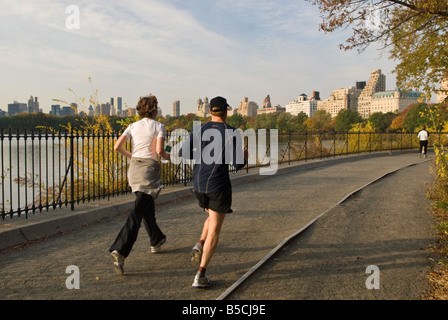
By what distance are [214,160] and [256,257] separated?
5.78ft

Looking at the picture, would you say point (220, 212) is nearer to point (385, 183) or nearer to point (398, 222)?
point (398, 222)

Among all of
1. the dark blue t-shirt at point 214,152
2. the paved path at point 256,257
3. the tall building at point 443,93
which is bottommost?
the paved path at point 256,257

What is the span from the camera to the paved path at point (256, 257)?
416 cm

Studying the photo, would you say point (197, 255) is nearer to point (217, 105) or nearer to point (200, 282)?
point (200, 282)

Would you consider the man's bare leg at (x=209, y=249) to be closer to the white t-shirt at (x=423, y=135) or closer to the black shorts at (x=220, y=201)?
the black shorts at (x=220, y=201)

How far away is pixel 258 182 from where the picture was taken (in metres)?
13.7

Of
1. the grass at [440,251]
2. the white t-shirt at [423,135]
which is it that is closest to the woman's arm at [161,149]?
the grass at [440,251]

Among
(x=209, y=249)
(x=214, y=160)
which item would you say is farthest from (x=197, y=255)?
(x=214, y=160)

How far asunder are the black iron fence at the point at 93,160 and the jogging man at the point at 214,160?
13.5ft

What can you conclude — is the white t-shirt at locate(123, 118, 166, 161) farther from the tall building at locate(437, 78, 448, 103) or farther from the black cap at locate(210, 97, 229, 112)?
the tall building at locate(437, 78, 448, 103)

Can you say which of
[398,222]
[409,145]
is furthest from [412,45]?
[409,145]

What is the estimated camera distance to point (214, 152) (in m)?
4.30

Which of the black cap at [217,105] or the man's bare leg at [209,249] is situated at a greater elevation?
the black cap at [217,105]
